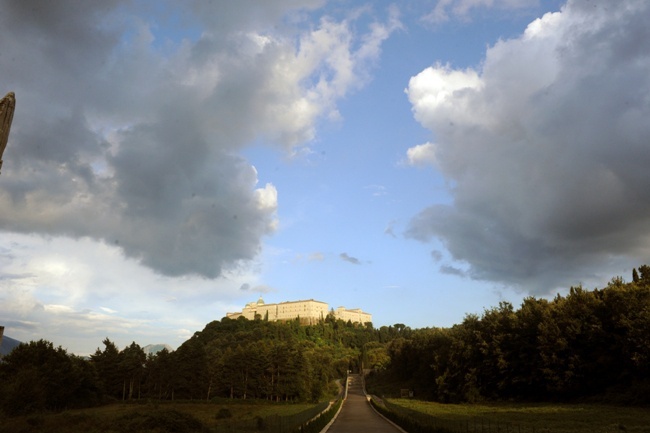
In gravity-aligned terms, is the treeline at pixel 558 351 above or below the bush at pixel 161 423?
above

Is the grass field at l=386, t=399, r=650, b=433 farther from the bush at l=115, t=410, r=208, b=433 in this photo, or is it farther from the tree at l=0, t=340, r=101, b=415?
the tree at l=0, t=340, r=101, b=415

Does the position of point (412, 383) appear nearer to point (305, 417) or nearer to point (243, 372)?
point (243, 372)

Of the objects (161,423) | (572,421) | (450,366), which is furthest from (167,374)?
(572,421)

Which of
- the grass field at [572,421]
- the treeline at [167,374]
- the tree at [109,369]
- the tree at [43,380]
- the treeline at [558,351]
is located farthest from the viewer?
the tree at [109,369]

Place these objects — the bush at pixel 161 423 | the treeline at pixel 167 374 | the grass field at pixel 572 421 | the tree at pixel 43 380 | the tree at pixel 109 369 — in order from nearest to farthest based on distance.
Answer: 1. the grass field at pixel 572 421
2. the bush at pixel 161 423
3. the tree at pixel 43 380
4. the treeline at pixel 167 374
5. the tree at pixel 109 369

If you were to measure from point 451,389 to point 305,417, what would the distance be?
52.5 metres

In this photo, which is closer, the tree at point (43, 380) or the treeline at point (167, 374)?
the tree at point (43, 380)

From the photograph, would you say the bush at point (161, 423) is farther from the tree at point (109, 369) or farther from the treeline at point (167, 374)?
the tree at point (109, 369)

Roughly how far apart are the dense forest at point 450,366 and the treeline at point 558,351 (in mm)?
143

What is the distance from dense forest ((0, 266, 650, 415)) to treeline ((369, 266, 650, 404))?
0.47 feet

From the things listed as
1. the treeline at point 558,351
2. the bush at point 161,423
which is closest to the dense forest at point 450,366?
the treeline at point 558,351

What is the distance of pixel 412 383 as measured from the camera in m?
101

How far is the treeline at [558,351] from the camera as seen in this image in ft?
163

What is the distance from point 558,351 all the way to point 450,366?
72.5 ft
